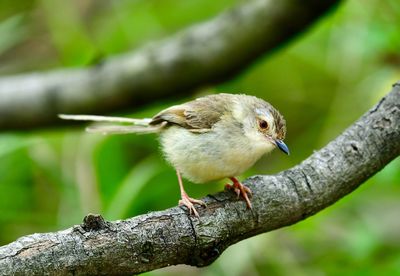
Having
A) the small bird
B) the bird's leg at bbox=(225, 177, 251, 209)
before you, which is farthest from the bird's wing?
the bird's leg at bbox=(225, 177, 251, 209)

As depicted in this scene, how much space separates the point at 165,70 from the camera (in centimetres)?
472

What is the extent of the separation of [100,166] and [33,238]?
2856 millimetres

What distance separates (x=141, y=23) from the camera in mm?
6543

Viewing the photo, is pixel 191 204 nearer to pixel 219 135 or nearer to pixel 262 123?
pixel 219 135

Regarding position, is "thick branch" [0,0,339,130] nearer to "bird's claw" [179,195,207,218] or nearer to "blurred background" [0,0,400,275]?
"blurred background" [0,0,400,275]

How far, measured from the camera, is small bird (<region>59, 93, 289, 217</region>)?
10.4ft

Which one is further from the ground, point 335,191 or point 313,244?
point 313,244

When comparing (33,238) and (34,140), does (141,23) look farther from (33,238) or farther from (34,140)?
(33,238)

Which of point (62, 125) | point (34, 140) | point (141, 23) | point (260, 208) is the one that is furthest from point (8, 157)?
point (260, 208)

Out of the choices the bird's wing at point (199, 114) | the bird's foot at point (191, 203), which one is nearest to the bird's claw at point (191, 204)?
the bird's foot at point (191, 203)

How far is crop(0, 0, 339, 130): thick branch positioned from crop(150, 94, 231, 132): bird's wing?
889mm

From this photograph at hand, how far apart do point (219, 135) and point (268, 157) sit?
2.47m

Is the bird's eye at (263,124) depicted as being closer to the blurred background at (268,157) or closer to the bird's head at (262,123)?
the bird's head at (262,123)

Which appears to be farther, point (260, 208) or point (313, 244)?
point (313, 244)
